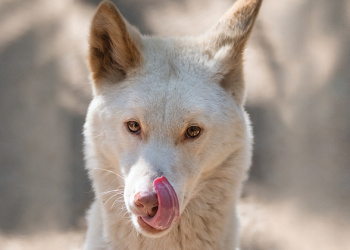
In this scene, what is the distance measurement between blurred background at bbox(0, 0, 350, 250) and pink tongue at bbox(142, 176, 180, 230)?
7.64 feet

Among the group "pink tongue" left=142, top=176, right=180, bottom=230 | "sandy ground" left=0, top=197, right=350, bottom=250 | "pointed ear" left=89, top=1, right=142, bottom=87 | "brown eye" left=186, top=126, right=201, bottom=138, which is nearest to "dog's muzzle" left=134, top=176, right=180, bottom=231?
"pink tongue" left=142, top=176, right=180, bottom=230

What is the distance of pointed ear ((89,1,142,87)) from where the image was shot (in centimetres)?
335

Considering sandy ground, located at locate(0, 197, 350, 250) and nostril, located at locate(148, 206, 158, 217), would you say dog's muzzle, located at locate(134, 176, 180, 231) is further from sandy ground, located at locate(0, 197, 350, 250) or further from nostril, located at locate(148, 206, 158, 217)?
sandy ground, located at locate(0, 197, 350, 250)

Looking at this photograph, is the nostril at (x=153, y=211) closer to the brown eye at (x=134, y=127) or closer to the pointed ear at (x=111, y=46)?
the brown eye at (x=134, y=127)

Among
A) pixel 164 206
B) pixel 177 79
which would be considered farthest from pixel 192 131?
pixel 164 206

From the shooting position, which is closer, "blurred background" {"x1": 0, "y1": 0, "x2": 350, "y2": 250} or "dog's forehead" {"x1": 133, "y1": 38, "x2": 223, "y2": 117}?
"dog's forehead" {"x1": 133, "y1": 38, "x2": 223, "y2": 117}

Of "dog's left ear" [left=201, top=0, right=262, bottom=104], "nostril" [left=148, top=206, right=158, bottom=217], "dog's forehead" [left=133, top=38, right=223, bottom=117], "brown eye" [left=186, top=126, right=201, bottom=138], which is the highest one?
"dog's left ear" [left=201, top=0, right=262, bottom=104]

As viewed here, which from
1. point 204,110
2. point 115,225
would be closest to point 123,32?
point 204,110

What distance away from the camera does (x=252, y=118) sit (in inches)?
225

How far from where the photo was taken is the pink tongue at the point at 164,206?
2.92 meters

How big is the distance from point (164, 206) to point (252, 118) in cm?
296

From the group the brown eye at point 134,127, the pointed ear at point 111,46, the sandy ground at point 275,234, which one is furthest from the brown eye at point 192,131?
the sandy ground at point 275,234

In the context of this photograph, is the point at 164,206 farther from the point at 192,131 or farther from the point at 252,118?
the point at 252,118

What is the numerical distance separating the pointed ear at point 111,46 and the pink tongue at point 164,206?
897 mm
